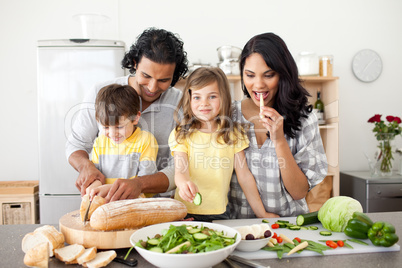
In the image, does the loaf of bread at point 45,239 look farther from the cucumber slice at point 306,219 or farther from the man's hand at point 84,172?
the cucumber slice at point 306,219

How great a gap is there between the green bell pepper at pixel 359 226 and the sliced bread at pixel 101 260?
0.84m

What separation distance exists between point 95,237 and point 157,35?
1166 mm

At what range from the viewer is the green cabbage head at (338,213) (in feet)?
4.31

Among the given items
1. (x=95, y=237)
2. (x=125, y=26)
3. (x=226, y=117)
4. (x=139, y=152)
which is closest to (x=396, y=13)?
(x=125, y=26)

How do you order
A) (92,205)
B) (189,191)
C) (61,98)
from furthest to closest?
(61,98) → (189,191) → (92,205)

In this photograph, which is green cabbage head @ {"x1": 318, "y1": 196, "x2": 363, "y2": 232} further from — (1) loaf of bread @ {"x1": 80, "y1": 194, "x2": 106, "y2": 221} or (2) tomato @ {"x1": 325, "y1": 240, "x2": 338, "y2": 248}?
(1) loaf of bread @ {"x1": 80, "y1": 194, "x2": 106, "y2": 221}

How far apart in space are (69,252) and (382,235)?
3.40ft

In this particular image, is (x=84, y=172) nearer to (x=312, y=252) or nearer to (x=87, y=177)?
(x=87, y=177)

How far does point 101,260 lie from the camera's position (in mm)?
1007

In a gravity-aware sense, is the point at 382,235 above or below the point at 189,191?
below

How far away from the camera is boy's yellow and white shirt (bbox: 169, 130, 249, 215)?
1.69 metres

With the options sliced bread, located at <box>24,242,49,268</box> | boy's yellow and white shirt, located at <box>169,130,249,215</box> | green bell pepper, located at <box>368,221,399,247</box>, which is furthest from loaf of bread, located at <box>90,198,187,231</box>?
green bell pepper, located at <box>368,221,399,247</box>

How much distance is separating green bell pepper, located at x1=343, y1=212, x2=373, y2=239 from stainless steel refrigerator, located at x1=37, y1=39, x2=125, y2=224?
2.59 metres

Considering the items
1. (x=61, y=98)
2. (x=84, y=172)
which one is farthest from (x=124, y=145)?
(x=61, y=98)
